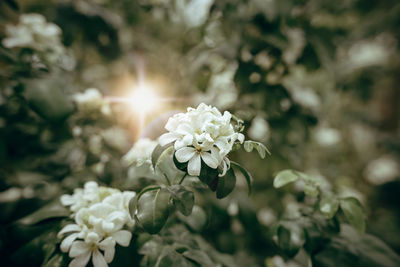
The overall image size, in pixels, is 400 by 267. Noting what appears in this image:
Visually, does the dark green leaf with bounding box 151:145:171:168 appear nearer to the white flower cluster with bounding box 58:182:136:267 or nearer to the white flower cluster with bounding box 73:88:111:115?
the white flower cluster with bounding box 58:182:136:267

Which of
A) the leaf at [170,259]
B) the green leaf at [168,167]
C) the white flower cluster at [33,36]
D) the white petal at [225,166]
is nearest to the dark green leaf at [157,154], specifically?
the green leaf at [168,167]

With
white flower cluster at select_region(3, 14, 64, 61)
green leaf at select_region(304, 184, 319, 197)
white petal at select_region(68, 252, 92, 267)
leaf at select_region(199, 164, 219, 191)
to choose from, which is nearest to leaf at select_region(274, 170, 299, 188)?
green leaf at select_region(304, 184, 319, 197)

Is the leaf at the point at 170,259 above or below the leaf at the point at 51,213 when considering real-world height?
below

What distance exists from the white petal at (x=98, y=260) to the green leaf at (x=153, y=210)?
137mm

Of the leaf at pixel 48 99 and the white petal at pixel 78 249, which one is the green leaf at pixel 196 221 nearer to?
the white petal at pixel 78 249

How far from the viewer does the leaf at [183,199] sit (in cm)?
56

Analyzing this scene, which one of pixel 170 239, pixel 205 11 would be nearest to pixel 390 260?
pixel 170 239

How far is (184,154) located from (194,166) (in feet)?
0.11

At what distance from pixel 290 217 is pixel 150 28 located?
1839 mm

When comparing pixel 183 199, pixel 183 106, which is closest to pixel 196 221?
pixel 183 199

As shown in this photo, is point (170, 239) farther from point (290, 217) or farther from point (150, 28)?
point (150, 28)

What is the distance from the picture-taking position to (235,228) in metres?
1.28

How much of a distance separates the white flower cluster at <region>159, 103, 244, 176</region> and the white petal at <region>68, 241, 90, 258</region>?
11.7 inches

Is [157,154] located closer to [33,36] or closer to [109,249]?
[109,249]
